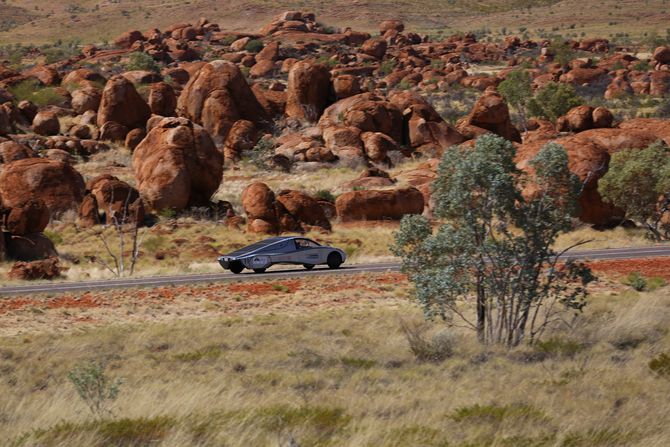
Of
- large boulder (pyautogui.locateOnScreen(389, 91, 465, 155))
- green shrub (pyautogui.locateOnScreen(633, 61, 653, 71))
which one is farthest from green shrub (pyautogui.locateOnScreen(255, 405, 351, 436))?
green shrub (pyautogui.locateOnScreen(633, 61, 653, 71))

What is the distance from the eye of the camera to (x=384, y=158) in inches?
2173

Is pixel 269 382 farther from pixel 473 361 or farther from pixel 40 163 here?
pixel 40 163

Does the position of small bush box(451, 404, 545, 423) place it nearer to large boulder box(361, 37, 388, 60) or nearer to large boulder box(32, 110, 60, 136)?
large boulder box(32, 110, 60, 136)

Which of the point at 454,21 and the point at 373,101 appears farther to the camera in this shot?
the point at 454,21

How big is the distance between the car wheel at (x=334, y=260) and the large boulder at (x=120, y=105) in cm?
3420

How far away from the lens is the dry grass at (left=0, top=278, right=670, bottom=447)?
31.3 feet

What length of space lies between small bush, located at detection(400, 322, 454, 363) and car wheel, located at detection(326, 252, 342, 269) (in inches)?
525

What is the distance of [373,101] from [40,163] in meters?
25.2

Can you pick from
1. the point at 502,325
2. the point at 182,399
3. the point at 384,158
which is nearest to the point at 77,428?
the point at 182,399

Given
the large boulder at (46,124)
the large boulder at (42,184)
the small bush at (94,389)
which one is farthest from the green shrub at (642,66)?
the small bush at (94,389)

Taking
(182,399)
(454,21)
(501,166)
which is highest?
(501,166)

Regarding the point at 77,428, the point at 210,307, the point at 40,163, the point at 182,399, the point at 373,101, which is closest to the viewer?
the point at 77,428

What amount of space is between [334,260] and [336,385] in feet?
55.6

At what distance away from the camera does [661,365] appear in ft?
42.7
